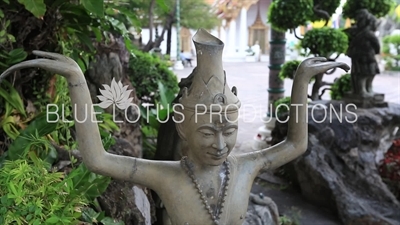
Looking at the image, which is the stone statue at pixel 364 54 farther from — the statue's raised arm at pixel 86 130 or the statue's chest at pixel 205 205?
the statue's raised arm at pixel 86 130

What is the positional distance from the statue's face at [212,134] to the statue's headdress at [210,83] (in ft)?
0.08

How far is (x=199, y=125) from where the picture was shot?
3.55 feet

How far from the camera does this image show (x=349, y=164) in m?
3.32

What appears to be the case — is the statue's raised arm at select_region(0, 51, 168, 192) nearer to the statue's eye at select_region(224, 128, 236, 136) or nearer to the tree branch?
the statue's eye at select_region(224, 128, 236, 136)

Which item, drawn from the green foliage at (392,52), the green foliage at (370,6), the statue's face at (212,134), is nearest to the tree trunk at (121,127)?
the statue's face at (212,134)

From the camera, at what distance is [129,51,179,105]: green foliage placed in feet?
13.1

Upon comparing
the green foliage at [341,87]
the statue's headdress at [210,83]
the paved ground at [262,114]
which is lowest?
the paved ground at [262,114]

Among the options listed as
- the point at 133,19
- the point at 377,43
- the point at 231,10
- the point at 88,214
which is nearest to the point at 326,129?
the point at 377,43

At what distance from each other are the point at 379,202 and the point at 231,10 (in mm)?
10018

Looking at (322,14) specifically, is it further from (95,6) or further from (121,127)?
(95,6)

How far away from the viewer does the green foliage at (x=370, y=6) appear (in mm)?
3793

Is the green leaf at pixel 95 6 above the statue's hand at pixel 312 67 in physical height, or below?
above

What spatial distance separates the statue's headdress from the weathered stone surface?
2.25 meters

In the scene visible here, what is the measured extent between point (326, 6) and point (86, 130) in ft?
11.6
